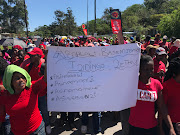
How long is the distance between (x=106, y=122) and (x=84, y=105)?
2.00m

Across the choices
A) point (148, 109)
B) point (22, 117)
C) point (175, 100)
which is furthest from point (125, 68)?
point (22, 117)

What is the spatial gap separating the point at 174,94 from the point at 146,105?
1.18 ft

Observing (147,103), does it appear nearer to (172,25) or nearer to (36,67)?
(36,67)

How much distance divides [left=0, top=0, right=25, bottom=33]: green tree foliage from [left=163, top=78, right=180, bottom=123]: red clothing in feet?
239

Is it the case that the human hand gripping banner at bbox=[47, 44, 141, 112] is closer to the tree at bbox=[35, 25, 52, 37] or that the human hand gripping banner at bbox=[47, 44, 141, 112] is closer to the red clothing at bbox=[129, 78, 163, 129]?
the red clothing at bbox=[129, 78, 163, 129]

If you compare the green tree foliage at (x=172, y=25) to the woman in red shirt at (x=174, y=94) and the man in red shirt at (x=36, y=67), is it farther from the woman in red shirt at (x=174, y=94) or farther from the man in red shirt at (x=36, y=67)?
Answer: the man in red shirt at (x=36, y=67)

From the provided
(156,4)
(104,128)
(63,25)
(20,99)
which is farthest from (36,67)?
(156,4)

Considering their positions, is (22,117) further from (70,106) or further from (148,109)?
(148,109)

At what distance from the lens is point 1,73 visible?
229cm

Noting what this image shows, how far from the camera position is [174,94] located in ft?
6.07

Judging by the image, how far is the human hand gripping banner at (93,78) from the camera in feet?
6.46

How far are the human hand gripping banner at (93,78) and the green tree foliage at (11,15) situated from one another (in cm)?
7214

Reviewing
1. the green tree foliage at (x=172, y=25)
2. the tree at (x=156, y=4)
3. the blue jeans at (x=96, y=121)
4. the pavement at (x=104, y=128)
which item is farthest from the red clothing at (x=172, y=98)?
the tree at (x=156, y=4)

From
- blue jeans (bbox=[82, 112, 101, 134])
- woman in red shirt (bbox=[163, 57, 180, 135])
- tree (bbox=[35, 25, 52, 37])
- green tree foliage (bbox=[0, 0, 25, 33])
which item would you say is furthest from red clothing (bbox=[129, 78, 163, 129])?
green tree foliage (bbox=[0, 0, 25, 33])
